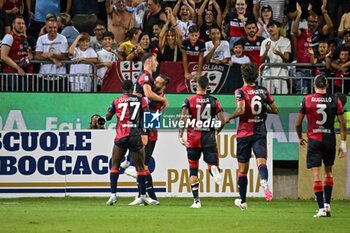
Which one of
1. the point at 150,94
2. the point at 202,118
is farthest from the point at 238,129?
the point at 150,94

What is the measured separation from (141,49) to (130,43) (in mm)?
958

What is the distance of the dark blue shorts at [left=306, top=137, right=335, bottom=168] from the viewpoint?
18.4 meters

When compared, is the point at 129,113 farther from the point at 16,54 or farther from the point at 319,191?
the point at 16,54

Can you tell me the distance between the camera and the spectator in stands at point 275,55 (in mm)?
25578

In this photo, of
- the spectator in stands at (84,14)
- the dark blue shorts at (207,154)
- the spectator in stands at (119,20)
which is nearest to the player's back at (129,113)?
the dark blue shorts at (207,154)

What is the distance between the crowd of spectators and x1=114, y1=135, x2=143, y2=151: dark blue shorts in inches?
181

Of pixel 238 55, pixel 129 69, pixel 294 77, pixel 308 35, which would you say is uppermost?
pixel 308 35

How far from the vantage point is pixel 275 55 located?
26.2 meters

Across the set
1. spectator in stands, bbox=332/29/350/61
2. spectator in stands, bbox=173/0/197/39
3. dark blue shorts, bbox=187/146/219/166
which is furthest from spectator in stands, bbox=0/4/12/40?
spectator in stands, bbox=332/29/350/61

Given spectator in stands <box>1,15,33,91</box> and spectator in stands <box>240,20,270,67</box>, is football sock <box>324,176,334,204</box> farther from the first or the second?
spectator in stands <box>1,15,33,91</box>

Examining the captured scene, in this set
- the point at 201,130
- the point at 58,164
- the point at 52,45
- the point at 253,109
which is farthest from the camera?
the point at 52,45

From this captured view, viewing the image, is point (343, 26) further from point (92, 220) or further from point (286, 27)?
point (92, 220)

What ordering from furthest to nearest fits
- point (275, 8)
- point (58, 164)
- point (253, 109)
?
point (275, 8) < point (58, 164) < point (253, 109)

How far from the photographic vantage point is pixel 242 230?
1535 cm
